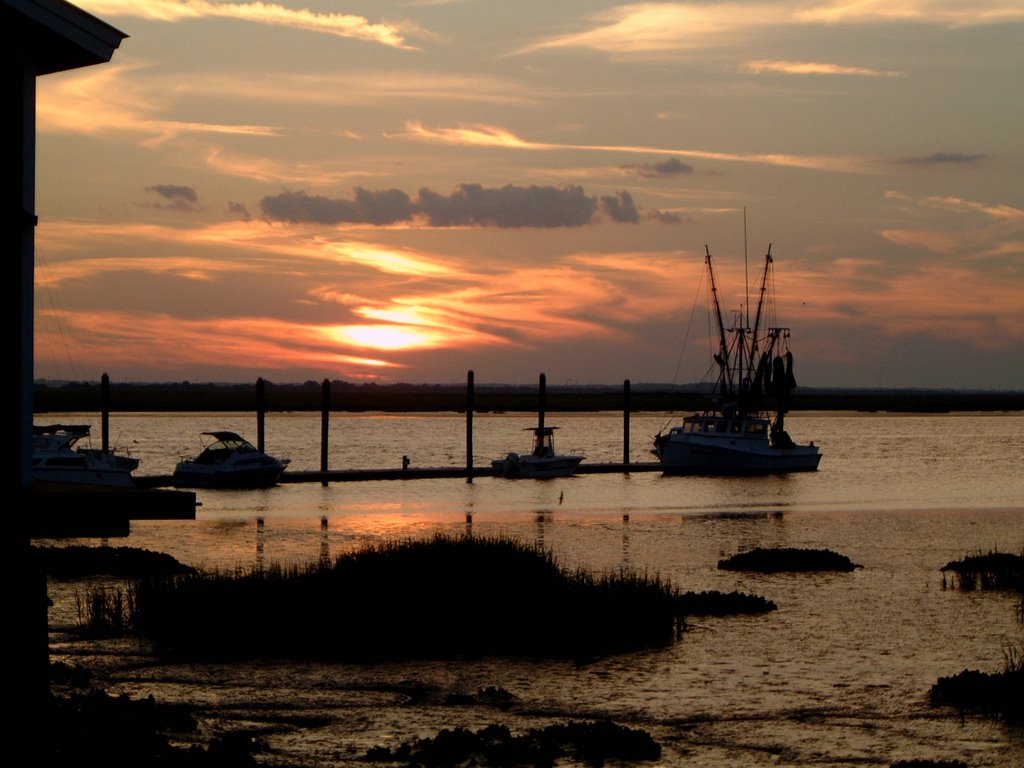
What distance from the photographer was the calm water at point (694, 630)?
1544 centimetres

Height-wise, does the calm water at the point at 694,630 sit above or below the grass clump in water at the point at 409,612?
below

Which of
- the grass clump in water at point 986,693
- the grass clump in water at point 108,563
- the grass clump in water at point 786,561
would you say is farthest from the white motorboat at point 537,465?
the grass clump in water at point 986,693

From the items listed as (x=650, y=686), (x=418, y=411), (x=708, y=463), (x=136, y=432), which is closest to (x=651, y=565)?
(x=650, y=686)

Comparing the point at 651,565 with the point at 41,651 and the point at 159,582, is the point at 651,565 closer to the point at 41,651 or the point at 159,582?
the point at 159,582

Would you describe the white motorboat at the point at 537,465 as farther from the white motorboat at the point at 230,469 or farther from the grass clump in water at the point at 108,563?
the grass clump in water at the point at 108,563

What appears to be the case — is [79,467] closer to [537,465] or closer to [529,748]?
[537,465]

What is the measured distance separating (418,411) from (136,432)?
79.7m

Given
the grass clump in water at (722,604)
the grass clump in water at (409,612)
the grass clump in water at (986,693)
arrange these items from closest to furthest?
1. the grass clump in water at (986,693)
2. the grass clump in water at (409,612)
3. the grass clump in water at (722,604)

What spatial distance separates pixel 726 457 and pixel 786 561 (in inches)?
1604

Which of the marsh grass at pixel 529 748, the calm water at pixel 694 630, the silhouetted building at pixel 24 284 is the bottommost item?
the calm water at pixel 694 630

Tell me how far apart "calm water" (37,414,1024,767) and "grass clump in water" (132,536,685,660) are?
432 mm

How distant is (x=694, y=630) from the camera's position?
21.7 meters

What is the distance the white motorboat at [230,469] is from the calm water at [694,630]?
971mm

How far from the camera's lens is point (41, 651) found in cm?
882
